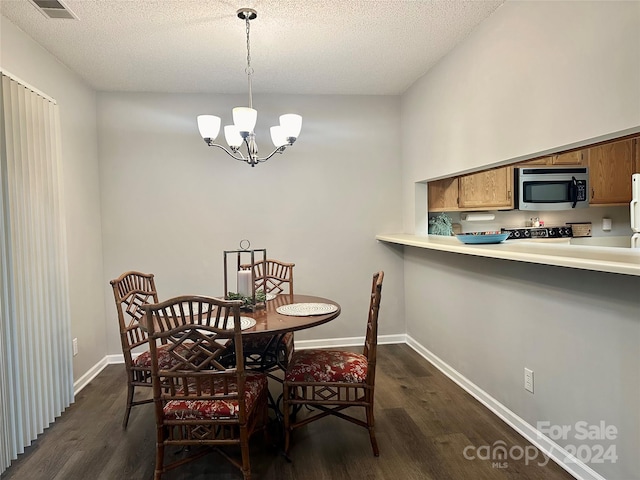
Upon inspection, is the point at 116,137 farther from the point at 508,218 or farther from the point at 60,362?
the point at 508,218

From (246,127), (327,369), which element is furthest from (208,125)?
(327,369)

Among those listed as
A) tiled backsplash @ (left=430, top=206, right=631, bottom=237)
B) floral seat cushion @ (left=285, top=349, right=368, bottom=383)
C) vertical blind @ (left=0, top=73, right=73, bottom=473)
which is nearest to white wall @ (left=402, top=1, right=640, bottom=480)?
floral seat cushion @ (left=285, top=349, right=368, bottom=383)

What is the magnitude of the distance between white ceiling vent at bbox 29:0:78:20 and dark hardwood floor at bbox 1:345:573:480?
2.56m

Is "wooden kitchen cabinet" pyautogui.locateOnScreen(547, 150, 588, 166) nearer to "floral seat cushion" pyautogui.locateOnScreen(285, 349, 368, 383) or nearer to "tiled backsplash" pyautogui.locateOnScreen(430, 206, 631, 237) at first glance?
"tiled backsplash" pyautogui.locateOnScreen(430, 206, 631, 237)

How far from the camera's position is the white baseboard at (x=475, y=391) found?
6.94 ft

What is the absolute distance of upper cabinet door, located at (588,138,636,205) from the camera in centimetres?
360

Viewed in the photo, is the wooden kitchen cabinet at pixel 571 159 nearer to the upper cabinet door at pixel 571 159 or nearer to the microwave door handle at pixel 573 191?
the upper cabinet door at pixel 571 159

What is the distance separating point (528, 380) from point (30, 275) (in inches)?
120

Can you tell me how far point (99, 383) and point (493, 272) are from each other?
3.23 metres

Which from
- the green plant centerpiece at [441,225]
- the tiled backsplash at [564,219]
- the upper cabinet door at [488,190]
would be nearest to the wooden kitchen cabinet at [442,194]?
the upper cabinet door at [488,190]

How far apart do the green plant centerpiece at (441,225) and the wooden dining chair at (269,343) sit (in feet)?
5.55

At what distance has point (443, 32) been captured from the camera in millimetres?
2869

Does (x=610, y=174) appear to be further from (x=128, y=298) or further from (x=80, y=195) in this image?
(x=80, y=195)

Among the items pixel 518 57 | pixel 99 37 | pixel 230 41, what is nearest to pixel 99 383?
pixel 99 37
